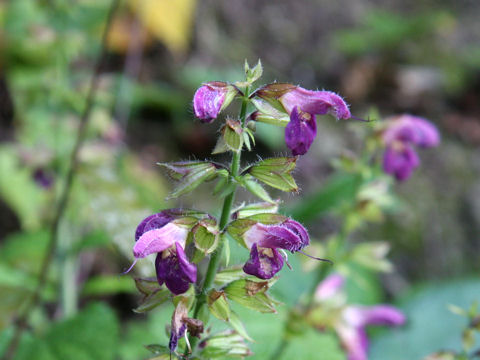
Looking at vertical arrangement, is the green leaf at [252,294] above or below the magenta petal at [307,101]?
below

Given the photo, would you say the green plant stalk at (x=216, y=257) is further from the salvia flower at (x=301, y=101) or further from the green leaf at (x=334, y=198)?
the green leaf at (x=334, y=198)

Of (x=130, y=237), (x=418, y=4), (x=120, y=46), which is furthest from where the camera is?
(x=418, y=4)

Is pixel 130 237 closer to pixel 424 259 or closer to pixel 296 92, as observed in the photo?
pixel 296 92

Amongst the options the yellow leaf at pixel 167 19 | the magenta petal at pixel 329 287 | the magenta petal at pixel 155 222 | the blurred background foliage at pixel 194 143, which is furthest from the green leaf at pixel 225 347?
the yellow leaf at pixel 167 19

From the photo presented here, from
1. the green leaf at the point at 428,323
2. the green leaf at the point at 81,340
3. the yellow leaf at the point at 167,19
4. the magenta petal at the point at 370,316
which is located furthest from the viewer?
the yellow leaf at the point at 167,19

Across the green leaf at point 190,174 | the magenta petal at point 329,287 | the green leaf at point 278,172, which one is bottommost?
the magenta petal at point 329,287

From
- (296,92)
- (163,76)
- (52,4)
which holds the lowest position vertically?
(163,76)

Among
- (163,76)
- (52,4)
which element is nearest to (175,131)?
(163,76)
